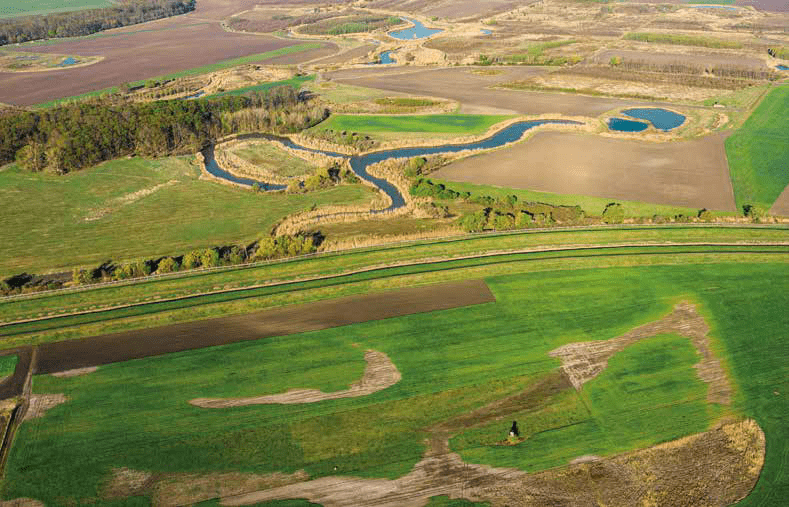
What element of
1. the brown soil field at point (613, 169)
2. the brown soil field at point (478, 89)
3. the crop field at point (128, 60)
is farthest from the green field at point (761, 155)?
the crop field at point (128, 60)

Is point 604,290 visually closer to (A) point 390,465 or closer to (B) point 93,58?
(A) point 390,465

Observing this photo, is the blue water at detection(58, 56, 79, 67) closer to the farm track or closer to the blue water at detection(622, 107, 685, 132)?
the farm track

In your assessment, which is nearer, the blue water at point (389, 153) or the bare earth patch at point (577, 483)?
the bare earth patch at point (577, 483)

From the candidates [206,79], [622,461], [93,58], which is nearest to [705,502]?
[622,461]

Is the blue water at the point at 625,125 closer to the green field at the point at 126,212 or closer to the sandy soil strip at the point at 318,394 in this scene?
the green field at the point at 126,212

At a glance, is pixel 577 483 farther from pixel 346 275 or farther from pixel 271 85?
pixel 271 85

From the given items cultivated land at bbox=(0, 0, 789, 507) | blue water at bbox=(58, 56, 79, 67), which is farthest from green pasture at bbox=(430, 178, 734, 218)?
blue water at bbox=(58, 56, 79, 67)
